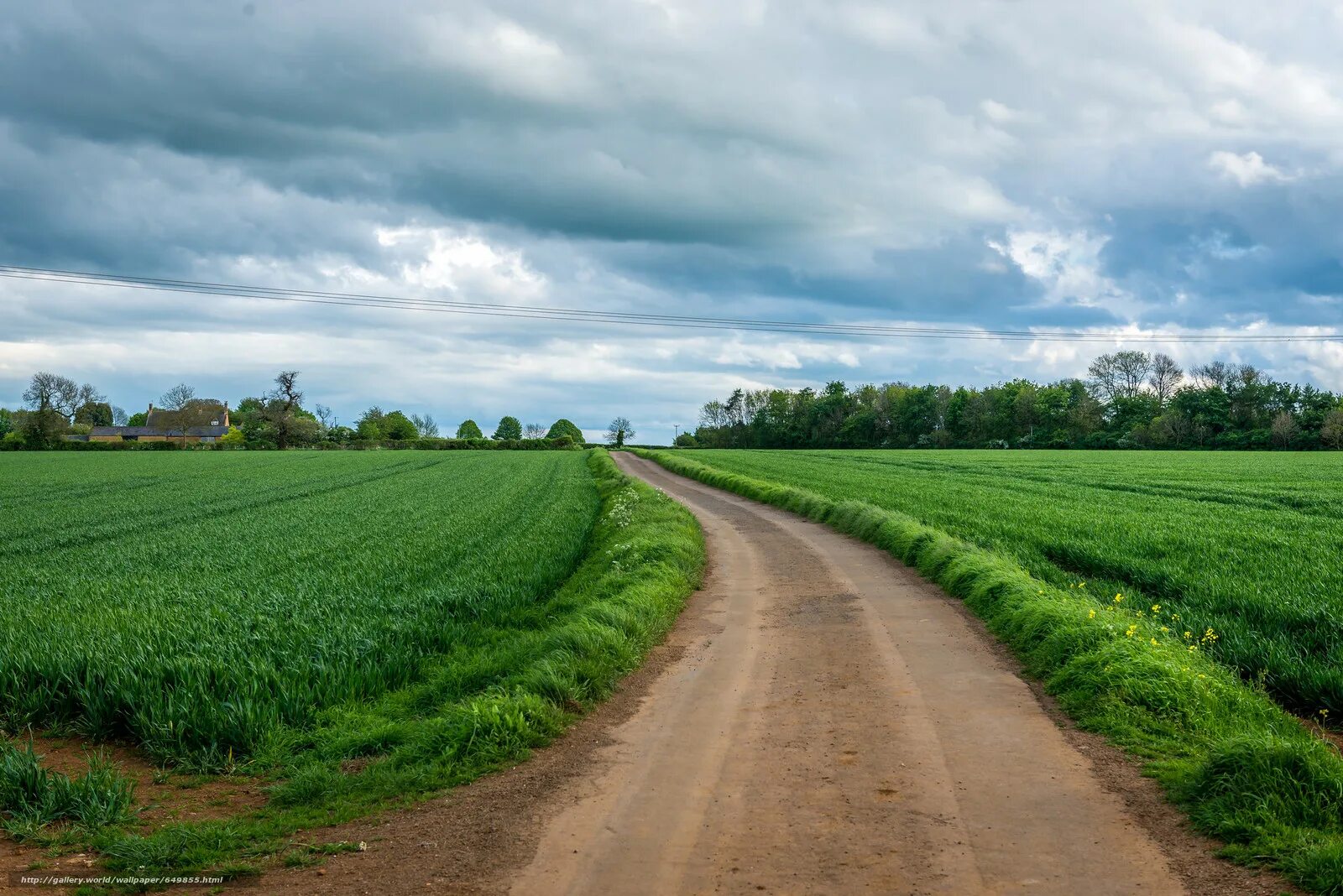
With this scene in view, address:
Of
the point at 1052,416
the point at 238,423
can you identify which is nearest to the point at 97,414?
the point at 238,423

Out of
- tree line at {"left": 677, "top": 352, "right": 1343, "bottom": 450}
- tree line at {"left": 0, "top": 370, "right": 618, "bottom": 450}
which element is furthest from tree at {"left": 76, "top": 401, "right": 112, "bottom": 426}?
tree line at {"left": 677, "top": 352, "right": 1343, "bottom": 450}

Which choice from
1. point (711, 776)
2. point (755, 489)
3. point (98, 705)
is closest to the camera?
point (711, 776)

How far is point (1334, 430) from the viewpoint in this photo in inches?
3639

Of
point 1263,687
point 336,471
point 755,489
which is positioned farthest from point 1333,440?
point 1263,687

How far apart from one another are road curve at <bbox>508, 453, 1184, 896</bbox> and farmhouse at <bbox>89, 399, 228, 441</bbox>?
160487 millimetres

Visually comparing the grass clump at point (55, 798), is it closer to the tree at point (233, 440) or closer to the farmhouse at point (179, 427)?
the tree at point (233, 440)

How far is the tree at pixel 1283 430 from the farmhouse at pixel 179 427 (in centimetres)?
15721

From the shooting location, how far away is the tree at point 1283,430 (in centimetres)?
9656

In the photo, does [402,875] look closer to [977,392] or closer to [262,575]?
[262,575]

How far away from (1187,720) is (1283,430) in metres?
111

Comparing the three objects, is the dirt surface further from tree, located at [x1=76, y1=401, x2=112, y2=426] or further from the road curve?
tree, located at [x1=76, y1=401, x2=112, y2=426]

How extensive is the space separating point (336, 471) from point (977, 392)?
112545mm

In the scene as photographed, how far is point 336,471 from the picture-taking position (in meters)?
58.9

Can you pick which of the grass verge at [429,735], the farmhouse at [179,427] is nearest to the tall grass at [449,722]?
the grass verge at [429,735]
